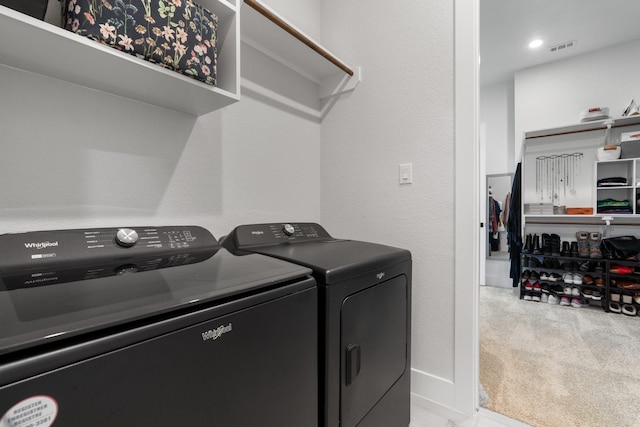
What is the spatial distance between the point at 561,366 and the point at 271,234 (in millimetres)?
2280

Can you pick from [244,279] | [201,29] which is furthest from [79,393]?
[201,29]

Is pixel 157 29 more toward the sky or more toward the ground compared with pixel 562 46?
more toward the ground

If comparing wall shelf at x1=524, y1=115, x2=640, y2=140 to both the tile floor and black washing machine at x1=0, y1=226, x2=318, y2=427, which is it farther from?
black washing machine at x1=0, y1=226, x2=318, y2=427

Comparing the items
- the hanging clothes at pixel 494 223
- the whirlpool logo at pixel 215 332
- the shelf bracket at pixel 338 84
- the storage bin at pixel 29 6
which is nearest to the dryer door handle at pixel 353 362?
the whirlpool logo at pixel 215 332

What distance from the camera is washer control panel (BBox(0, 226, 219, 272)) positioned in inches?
31.6

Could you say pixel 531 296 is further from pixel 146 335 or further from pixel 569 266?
pixel 146 335

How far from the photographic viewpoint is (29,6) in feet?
2.42

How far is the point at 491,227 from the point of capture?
4551 millimetres

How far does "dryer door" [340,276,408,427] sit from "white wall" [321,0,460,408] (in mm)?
315

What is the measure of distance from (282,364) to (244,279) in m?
0.25

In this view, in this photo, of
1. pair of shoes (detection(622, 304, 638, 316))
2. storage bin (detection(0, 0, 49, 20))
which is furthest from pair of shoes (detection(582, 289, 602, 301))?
storage bin (detection(0, 0, 49, 20))

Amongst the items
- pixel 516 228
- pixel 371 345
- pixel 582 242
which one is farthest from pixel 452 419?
pixel 582 242

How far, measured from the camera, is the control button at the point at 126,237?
968 mm

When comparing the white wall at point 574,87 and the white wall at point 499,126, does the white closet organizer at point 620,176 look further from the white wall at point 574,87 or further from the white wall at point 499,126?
the white wall at point 499,126
